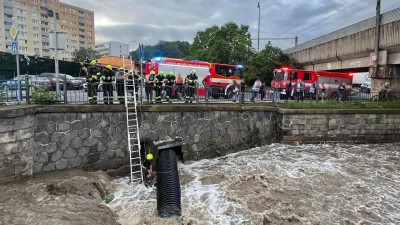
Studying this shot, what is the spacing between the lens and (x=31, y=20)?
7338 cm

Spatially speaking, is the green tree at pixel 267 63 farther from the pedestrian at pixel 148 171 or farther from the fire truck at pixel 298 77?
the pedestrian at pixel 148 171

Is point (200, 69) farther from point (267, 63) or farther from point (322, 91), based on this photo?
point (267, 63)

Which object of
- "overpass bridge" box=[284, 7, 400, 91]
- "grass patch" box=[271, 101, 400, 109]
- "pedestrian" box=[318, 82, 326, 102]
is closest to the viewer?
"grass patch" box=[271, 101, 400, 109]

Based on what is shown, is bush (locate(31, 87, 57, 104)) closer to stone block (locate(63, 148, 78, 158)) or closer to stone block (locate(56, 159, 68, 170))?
stone block (locate(63, 148, 78, 158))

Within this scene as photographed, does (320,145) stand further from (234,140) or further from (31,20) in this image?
(31,20)

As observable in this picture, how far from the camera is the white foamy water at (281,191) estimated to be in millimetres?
7133

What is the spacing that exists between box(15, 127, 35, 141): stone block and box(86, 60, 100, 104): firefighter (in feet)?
6.81

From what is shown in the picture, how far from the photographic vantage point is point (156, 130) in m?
11.0

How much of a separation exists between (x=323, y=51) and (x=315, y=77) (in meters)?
3.77

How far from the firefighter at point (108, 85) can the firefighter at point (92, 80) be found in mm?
242

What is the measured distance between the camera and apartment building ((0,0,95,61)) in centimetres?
6637

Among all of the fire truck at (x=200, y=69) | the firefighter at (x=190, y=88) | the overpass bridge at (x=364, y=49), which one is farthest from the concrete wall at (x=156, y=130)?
the fire truck at (x=200, y=69)

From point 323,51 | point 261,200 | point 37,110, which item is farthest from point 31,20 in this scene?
point 261,200

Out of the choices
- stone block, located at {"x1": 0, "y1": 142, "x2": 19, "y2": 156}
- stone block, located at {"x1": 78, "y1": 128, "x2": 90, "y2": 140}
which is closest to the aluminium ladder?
stone block, located at {"x1": 78, "y1": 128, "x2": 90, "y2": 140}
